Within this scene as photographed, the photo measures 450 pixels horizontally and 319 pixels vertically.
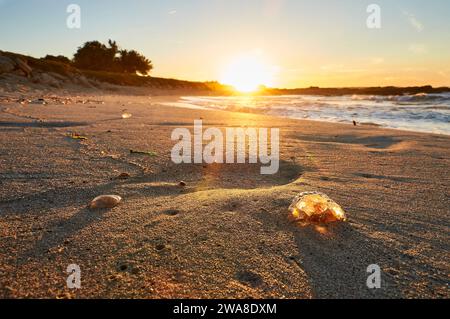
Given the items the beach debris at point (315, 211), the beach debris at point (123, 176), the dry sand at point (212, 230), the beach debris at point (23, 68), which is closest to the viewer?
the dry sand at point (212, 230)

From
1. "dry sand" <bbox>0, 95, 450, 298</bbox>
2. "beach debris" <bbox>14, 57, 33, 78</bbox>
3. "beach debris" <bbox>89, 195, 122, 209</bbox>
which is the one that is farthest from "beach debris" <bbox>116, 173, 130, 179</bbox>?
"beach debris" <bbox>14, 57, 33, 78</bbox>

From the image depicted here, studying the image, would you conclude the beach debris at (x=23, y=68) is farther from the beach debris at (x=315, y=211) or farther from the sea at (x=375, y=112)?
the beach debris at (x=315, y=211)

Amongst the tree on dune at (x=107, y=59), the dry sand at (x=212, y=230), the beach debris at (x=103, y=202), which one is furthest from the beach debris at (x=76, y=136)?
the tree on dune at (x=107, y=59)

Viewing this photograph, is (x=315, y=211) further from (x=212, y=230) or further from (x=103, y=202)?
(x=103, y=202)

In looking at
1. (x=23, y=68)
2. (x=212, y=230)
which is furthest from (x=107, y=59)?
(x=212, y=230)
